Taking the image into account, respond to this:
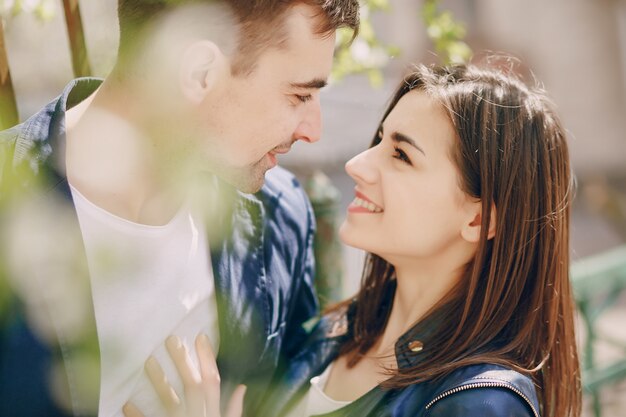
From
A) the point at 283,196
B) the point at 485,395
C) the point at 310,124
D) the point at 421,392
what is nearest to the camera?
the point at 485,395

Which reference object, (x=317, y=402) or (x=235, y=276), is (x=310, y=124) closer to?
(x=235, y=276)

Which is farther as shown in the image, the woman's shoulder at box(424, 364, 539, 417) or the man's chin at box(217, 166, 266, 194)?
the man's chin at box(217, 166, 266, 194)

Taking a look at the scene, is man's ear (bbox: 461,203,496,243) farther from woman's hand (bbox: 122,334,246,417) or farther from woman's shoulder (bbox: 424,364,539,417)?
woman's hand (bbox: 122,334,246,417)

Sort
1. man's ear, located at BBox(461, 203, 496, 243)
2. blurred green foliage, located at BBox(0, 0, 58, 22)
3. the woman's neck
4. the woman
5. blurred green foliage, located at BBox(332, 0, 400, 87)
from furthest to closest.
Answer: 1. blurred green foliage, located at BBox(332, 0, 400, 87)
2. blurred green foliage, located at BBox(0, 0, 58, 22)
3. the woman's neck
4. man's ear, located at BBox(461, 203, 496, 243)
5. the woman

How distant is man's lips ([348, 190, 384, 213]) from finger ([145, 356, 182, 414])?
0.78 metres

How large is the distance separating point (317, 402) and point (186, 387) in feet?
1.52

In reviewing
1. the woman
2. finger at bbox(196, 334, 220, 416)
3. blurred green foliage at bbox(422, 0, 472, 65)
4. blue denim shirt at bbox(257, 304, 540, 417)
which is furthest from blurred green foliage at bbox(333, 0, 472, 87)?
finger at bbox(196, 334, 220, 416)

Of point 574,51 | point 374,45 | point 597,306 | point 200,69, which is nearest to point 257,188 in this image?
point 200,69

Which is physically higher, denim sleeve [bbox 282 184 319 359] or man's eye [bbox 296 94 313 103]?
man's eye [bbox 296 94 313 103]

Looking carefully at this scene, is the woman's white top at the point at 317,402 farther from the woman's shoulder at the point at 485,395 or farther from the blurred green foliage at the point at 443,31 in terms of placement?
the blurred green foliage at the point at 443,31

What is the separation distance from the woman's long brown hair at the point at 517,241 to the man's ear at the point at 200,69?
0.69 m

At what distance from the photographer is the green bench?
352 centimetres

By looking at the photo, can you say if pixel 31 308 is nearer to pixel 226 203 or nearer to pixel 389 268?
pixel 226 203

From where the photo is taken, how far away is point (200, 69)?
7.51 feet
